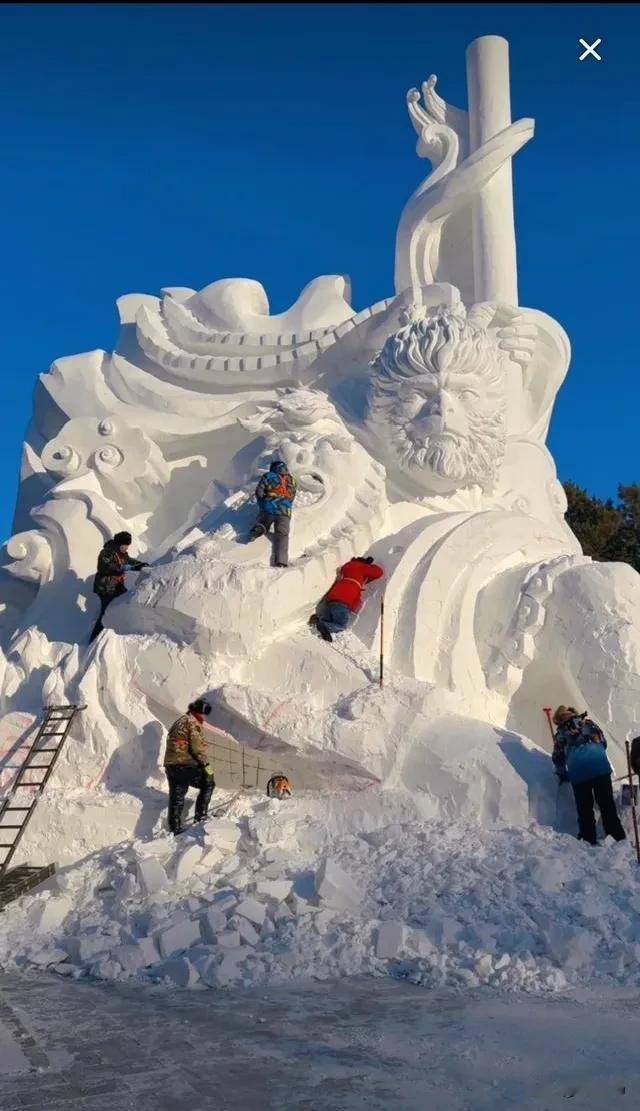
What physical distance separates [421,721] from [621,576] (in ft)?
7.22

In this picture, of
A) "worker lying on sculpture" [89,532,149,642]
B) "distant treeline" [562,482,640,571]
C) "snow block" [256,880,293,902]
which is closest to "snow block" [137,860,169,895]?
"snow block" [256,880,293,902]

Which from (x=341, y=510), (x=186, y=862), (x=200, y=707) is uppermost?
(x=341, y=510)

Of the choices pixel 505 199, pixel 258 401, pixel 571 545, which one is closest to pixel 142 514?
pixel 258 401

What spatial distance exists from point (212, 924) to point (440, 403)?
5.40 m

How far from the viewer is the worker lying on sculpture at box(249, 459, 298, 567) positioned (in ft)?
28.3

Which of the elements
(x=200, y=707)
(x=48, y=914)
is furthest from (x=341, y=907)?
(x=200, y=707)

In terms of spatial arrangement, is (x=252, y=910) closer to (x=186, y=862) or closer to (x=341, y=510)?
(x=186, y=862)

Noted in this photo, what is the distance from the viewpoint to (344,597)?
8578 mm

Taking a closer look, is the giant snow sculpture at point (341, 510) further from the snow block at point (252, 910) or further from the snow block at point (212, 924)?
the snow block at point (212, 924)

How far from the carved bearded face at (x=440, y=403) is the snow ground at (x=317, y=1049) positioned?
5464 mm

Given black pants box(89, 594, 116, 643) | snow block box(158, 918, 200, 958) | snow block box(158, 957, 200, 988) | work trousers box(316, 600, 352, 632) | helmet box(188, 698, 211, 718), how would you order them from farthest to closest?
black pants box(89, 594, 116, 643) < work trousers box(316, 600, 352, 632) < helmet box(188, 698, 211, 718) < snow block box(158, 918, 200, 958) < snow block box(158, 957, 200, 988)

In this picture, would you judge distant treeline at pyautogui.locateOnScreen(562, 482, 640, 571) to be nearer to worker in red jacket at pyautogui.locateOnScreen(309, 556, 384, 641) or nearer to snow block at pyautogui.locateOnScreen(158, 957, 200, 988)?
worker in red jacket at pyautogui.locateOnScreen(309, 556, 384, 641)

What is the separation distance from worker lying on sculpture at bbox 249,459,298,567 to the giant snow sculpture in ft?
0.43

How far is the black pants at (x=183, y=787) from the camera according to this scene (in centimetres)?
709
